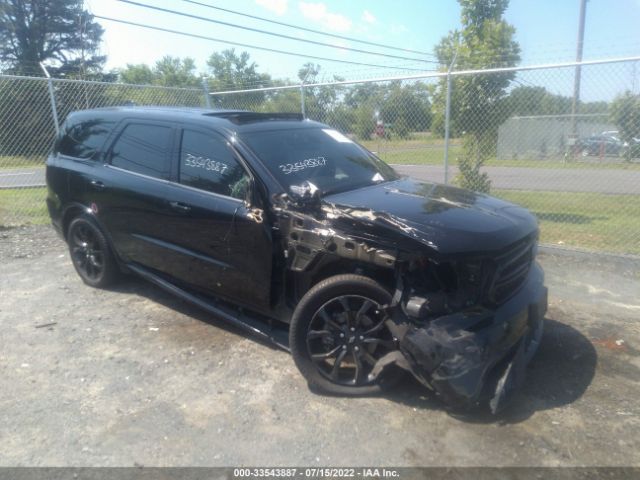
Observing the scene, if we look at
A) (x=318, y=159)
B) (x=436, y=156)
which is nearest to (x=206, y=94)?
(x=436, y=156)

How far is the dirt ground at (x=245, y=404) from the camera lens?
2.79 m

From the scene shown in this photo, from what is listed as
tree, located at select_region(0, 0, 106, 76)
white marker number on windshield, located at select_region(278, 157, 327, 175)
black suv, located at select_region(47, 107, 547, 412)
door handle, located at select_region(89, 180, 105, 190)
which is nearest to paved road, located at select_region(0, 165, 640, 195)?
white marker number on windshield, located at select_region(278, 157, 327, 175)

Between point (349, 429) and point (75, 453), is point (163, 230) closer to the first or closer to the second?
point (75, 453)

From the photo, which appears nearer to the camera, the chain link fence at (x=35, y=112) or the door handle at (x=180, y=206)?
the door handle at (x=180, y=206)

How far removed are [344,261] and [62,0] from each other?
4280cm

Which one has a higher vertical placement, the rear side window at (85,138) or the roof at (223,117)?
the roof at (223,117)

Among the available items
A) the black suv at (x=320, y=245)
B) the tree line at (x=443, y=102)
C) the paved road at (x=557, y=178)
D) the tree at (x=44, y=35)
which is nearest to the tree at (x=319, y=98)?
the tree line at (x=443, y=102)

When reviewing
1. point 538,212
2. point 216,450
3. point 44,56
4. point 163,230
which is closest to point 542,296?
point 216,450

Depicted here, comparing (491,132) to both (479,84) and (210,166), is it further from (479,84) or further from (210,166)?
(210,166)

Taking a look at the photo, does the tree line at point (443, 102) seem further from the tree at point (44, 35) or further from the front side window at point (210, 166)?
the tree at point (44, 35)

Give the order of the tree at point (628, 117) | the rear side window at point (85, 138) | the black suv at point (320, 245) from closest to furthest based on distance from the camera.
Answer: the black suv at point (320, 245) → the rear side window at point (85, 138) → the tree at point (628, 117)

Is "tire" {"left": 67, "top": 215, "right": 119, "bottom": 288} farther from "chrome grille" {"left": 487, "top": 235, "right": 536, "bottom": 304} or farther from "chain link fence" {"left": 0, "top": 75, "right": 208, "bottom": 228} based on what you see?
"chain link fence" {"left": 0, "top": 75, "right": 208, "bottom": 228}

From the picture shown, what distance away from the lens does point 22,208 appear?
965 cm

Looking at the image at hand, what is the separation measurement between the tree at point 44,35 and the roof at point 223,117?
35201 millimetres
